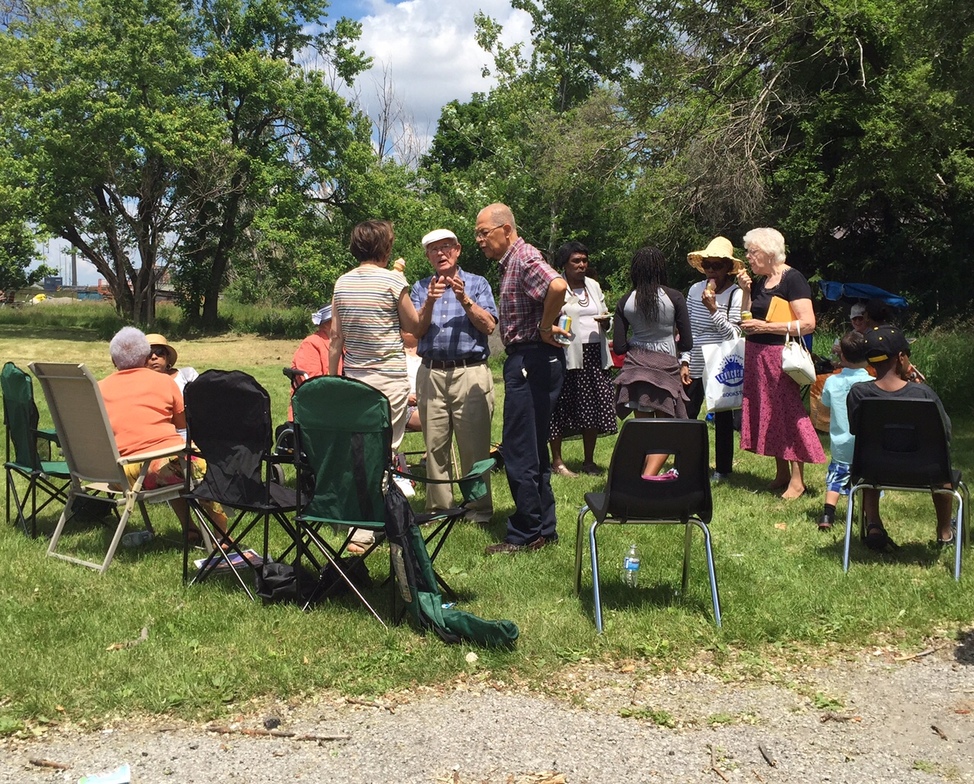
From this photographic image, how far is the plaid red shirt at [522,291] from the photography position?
532 centimetres

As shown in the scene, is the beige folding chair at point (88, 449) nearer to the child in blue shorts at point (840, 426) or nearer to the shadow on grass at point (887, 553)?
the shadow on grass at point (887, 553)

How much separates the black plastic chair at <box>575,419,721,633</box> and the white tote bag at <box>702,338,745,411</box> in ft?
9.22

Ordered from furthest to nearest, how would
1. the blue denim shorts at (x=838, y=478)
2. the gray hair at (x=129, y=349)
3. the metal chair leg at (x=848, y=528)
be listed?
1. the blue denim shorts at (x=838, y=478)
2. the gray hair at (x=129, y=349)
3. the metal chair leg at (x=848, y=528)

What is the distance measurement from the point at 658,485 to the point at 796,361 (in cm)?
256

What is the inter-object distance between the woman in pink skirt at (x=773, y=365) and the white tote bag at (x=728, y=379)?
0.15 m

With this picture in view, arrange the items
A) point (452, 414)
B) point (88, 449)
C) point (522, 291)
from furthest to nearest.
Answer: point (452, 414) → point (88, 449) → point (522, 291)

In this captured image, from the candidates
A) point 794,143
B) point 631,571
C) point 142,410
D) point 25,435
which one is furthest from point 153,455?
point 794,143

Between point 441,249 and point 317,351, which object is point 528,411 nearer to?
point 441,249

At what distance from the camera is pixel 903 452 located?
5199mm

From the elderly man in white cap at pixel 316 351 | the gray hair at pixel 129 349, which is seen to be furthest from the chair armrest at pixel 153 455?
the elderly man in white cap at pixel 316 351

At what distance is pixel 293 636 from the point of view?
4.34m

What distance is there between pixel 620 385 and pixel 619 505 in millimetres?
2581

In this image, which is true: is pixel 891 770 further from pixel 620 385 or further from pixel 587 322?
pixel 587 322

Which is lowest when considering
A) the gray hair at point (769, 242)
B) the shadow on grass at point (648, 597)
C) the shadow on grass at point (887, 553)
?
the shadow on grass at point (648, 597)
